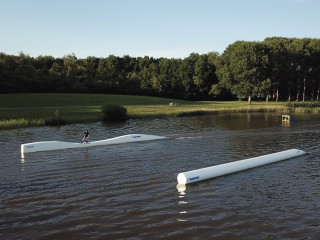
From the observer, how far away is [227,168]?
70.5 ft

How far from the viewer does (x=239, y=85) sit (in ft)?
324

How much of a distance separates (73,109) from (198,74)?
67.7 m

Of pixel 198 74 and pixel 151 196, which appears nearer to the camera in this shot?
pixel 151 196

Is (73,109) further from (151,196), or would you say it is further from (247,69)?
(247,69)

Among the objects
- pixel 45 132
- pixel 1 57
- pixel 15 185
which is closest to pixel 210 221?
pixel 15 185

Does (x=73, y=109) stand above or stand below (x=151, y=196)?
above

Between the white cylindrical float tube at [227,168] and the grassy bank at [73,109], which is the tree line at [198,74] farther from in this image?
the white cylindrical float tube at [227,168]

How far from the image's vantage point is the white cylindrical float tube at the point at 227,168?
19.0 metres

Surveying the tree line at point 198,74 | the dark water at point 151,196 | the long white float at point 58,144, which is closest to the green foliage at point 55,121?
the dark water at point 151,196

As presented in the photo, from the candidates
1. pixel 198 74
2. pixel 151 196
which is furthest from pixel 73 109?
pixel 198 74

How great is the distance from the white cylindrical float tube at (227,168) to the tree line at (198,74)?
7197 centimetres

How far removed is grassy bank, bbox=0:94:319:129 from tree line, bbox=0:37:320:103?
17.6m

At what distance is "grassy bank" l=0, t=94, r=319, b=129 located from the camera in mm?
49281

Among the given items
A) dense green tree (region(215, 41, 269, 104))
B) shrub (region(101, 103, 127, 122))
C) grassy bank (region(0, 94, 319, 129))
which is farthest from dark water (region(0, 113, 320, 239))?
dense green tree (region(215, 41, 269, 104))
